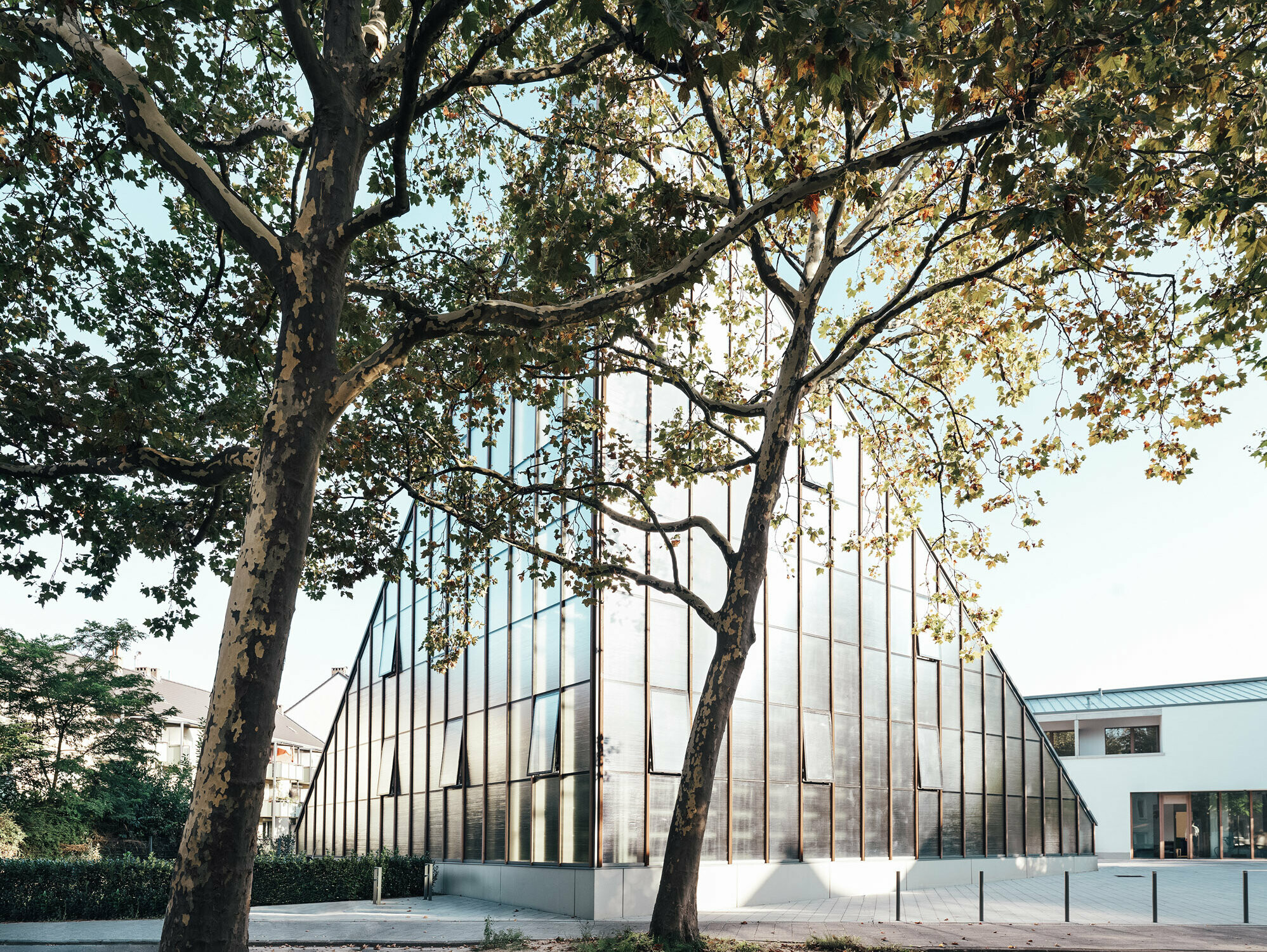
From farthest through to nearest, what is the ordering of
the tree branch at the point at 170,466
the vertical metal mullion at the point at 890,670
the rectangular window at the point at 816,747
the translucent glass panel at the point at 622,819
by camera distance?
the vertical metal mullion at the point at 890,670, the rectangular window at the point at 816,747, the translucent glass panel at the point at 622,819, the tree branch at the point at 170,466

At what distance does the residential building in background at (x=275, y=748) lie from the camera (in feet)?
218

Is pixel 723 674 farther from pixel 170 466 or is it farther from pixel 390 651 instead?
pixel 390 651

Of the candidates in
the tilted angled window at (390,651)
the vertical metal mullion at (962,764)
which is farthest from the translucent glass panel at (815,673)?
the tilted angled window at (390,651)

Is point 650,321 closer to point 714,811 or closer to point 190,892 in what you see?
point 190,892

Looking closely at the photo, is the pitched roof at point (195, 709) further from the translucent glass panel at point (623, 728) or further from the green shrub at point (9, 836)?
the translucent glass panel at point (623, 728)

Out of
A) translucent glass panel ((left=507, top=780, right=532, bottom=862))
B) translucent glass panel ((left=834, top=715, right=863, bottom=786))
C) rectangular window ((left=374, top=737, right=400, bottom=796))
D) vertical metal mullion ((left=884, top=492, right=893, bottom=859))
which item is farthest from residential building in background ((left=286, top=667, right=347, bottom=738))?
translucent glass panel ((left=834, top=715, right=863, bottom=786))

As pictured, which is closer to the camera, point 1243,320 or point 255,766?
point 255,766

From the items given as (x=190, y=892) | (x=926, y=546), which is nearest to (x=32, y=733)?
(x=926, y=546)

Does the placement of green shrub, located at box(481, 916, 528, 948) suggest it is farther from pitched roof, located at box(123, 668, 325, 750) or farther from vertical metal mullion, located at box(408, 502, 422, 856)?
pitched roof, located at box(123, 668, 325, 750)

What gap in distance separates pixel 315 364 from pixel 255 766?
2.87m

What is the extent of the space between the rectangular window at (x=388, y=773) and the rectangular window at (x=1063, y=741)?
31.8 meters

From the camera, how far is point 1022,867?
24172 mm

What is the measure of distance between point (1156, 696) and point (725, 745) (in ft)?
105

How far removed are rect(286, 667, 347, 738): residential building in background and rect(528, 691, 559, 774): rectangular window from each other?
48029 millimetres
